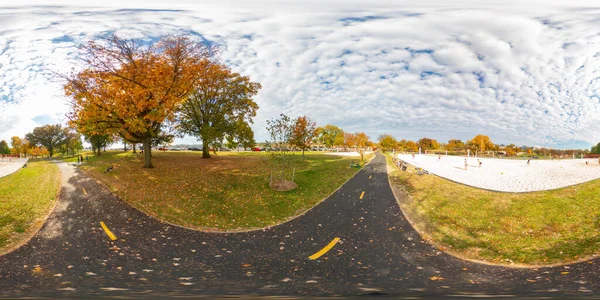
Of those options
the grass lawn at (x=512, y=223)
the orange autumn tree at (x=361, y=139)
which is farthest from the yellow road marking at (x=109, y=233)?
the orange autumn tree at (x=361, y=139)

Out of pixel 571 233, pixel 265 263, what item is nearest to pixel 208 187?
pixel 265 263

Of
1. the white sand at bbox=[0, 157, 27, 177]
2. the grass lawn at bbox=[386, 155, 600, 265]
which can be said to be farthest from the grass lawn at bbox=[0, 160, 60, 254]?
the grass lawn at bbox=[386, 155, 600, 265]

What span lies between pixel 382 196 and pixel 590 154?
11.6m

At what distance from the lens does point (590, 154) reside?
538 inches

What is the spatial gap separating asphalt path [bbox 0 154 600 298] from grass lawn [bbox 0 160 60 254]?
1.19 ft

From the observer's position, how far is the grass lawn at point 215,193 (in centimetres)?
956

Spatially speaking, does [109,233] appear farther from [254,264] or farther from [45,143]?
[45,143]

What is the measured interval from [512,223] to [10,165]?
23.3m

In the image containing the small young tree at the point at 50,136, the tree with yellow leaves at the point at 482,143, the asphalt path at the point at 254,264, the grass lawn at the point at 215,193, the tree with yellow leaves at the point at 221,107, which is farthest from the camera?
the tree with yellow leaves at the point at 482,143

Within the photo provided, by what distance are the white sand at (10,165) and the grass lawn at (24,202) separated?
28cm

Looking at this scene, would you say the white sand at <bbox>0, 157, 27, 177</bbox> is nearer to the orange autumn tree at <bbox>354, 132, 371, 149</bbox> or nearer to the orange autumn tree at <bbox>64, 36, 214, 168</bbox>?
the orange autumn tree at <bbox>64, 36, 214, 168</bbox>

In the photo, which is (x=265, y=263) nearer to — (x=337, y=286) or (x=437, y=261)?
(x=337, y=286)

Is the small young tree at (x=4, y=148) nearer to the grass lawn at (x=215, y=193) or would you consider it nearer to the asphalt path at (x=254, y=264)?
the grass lawn at (x=215, y=193)

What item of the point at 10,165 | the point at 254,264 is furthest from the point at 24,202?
the point at 254,264
